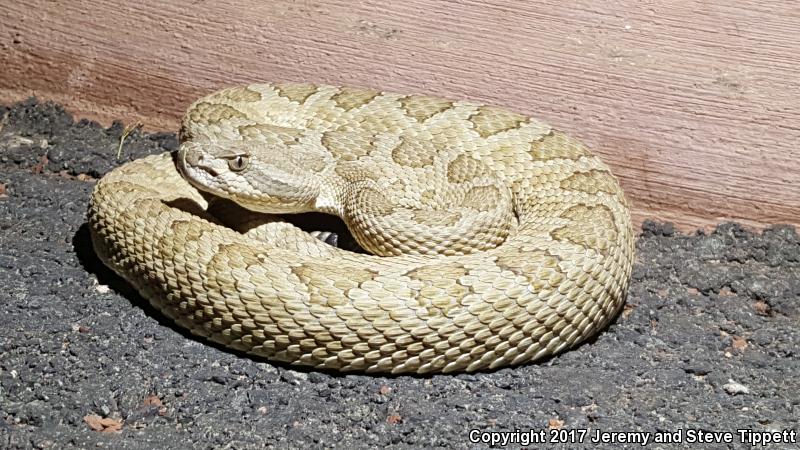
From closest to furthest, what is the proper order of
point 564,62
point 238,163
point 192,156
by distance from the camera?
point 192,156
point 238,163
point 564,62

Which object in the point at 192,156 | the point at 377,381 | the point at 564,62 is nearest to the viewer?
the point at 377,381

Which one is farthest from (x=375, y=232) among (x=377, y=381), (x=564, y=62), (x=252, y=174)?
(x=564, y=62)

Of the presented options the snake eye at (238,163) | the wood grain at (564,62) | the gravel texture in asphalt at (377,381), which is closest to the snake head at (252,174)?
the snake eye at (238,163)

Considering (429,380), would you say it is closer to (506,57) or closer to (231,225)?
(231,225)

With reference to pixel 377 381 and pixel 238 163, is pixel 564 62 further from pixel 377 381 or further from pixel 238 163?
pixel 377 381

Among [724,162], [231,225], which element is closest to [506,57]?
[724,162]
